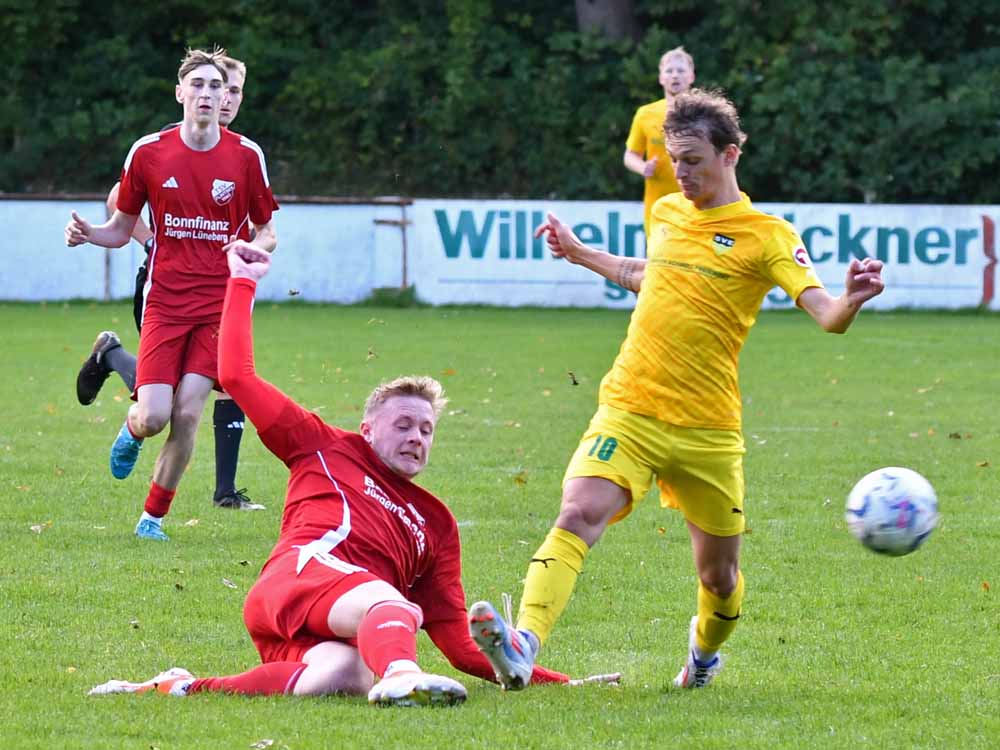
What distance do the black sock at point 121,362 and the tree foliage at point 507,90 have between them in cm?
2011

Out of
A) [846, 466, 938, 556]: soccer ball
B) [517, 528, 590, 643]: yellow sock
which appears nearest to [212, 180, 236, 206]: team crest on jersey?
[517, 528, 590, 643]: yellow sock

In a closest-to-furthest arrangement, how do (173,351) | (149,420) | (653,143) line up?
1. (149,420)
2. (173,351)
3. (653,143)

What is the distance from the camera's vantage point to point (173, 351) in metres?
7.97

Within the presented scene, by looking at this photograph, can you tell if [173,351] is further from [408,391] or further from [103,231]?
[408,391]

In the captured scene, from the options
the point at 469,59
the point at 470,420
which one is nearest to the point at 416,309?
the point at 469,59

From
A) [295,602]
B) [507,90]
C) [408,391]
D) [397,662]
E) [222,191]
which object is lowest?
[397,662]

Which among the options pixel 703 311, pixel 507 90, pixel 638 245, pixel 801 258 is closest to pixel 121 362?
pixel 703 311

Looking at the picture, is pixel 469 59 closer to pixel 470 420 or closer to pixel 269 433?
pixel 470 420

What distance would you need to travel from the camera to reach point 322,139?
1244 inches

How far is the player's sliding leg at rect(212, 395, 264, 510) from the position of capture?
8.73m

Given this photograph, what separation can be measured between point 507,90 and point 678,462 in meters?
25.5

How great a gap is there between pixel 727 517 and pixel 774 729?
769 mm

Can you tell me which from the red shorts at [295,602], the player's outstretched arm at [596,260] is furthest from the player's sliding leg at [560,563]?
the player's outstretched arm at [596,260]

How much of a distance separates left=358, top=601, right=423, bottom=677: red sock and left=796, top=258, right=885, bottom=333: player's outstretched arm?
4.80ft
